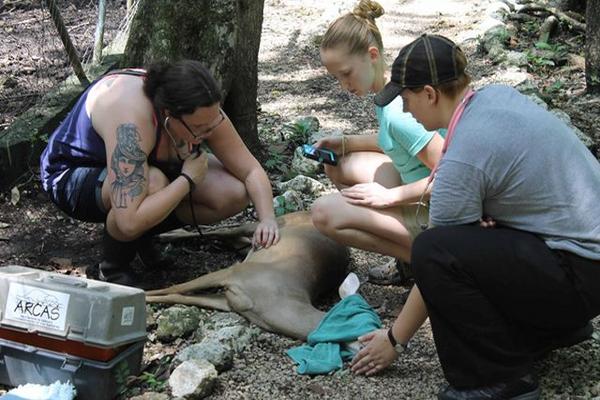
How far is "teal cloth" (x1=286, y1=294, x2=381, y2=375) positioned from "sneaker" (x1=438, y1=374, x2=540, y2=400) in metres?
0.54

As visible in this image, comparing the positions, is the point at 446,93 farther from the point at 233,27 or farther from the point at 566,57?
the point at 566,57

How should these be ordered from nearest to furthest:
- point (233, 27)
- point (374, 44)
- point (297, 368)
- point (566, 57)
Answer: point (297, 368), point (374, 44), point (233, 27), point (566, 57)

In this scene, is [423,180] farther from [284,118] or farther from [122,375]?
[284,118]

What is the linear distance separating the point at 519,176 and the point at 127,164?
163 centimetres

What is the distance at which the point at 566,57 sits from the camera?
7.61m

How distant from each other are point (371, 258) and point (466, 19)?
19.2 feet

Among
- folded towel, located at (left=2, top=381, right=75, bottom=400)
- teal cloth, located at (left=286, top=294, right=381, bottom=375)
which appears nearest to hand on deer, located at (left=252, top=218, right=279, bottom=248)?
teal cloth, located at (left=286, top=294, right=381, bottom=375)

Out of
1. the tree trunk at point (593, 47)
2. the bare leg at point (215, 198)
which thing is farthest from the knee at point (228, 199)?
the tree trunk at point (593, 47)

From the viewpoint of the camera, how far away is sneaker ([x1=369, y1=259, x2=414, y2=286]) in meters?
3.85

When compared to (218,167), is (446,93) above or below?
above

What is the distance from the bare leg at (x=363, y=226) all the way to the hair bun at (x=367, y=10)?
773mm

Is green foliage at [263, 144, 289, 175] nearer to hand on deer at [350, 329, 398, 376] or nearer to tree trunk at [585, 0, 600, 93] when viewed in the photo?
hand on deer at [350, 329, 398, 376]

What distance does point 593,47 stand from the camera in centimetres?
641

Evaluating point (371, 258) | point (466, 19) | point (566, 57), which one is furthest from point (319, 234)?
point (466, 19)
